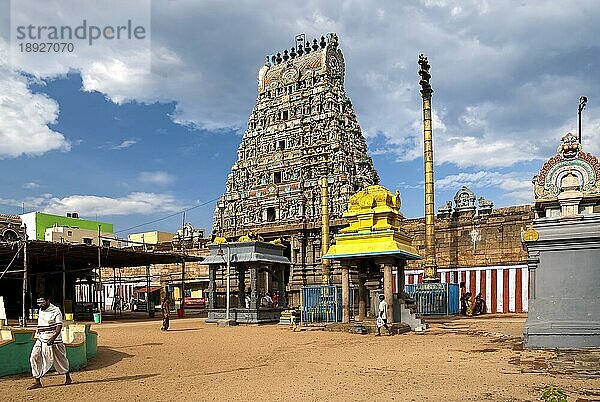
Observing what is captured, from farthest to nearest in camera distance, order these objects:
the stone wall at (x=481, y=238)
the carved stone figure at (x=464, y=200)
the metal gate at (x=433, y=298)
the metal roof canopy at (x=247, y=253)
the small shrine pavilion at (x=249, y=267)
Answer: the carved stone figure at (x=464, y=200)
the stone wall at (x=481, y=238)
the metal gate at (x=433, y=298)
the metal roof canopy at (x=247, y=253)
the small shrine pavilion at (x=249, y=267)

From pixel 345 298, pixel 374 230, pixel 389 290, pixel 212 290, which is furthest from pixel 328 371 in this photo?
pixel 212 290

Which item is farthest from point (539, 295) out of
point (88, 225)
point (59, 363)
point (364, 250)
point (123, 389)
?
point (88, 225)

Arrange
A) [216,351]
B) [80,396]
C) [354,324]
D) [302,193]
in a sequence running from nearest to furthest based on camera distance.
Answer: [80,396] < [216,351] < [354,324] < [302,193]

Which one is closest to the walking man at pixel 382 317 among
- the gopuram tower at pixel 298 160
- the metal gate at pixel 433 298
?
the metal gate at pixel 433 298

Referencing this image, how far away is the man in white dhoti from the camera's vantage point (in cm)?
864

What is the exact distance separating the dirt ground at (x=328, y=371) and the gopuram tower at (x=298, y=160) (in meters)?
22.8

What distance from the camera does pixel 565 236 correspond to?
12.1 m

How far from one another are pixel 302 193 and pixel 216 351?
28367 mm

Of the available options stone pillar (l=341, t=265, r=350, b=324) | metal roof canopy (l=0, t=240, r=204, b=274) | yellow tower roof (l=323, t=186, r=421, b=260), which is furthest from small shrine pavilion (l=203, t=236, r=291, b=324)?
yellow tower roof (l=323, t=186, r=421, b=260)

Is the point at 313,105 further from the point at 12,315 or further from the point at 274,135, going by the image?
the point at 12,315

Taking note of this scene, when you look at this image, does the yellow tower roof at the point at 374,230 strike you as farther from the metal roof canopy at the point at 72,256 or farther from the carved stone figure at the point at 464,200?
the carved stone figure at the point at 464,200

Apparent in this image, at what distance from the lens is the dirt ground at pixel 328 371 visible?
770cm

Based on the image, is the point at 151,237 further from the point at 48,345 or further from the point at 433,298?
the point at 48,345

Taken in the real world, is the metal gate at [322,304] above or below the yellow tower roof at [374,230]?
below
